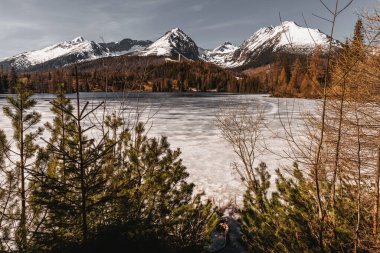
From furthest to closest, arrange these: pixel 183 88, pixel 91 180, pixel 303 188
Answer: pixel 183 88 < pixel 303 188 < pixel 91 180

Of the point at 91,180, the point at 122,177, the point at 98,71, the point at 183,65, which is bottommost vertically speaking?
the point at 122,177

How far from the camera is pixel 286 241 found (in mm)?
4008

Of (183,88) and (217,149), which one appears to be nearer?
(217,149)

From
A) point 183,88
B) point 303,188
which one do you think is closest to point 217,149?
point 303,188

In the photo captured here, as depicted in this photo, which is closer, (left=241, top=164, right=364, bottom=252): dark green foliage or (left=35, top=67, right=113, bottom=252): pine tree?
(left=35, top=67, right=113, bottom=252): pine tree

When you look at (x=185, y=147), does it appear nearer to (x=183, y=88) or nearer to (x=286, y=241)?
(x=286, y=241)

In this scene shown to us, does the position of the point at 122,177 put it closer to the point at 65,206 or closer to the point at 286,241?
the point at 65,206

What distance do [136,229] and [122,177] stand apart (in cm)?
89

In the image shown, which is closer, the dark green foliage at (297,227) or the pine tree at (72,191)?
the pine tree at (72,191)

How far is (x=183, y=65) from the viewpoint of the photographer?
177 meters

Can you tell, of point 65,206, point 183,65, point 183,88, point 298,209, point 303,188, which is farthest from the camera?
point 183,65

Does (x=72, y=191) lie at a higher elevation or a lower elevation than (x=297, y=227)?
higher

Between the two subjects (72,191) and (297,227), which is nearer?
(72,191)

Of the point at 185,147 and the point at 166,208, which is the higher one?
the point at 166,208
